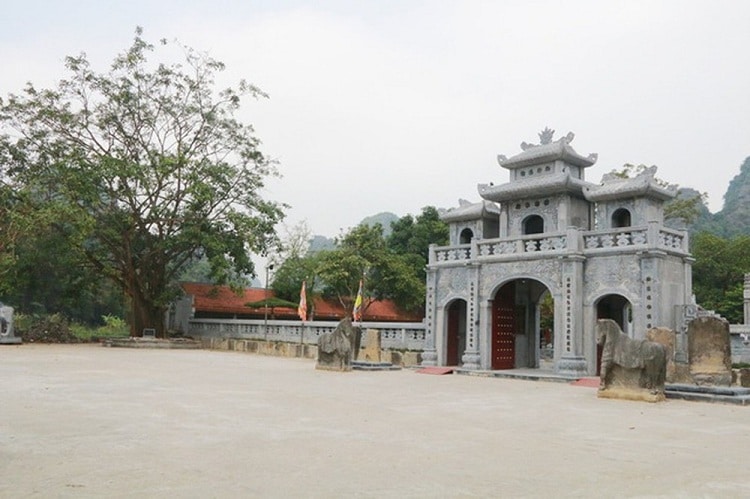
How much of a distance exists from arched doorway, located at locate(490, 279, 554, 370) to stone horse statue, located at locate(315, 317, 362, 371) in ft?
15.0

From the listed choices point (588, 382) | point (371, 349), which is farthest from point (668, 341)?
point (371, 349)

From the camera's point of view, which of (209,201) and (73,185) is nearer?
(73,185)

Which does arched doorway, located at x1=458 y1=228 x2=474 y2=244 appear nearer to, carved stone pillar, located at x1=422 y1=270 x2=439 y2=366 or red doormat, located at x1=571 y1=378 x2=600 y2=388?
carved stone pillar, located at x1=422 y1=270 x2=439 y2=366

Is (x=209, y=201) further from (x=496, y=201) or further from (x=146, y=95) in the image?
(x=496, y=201)

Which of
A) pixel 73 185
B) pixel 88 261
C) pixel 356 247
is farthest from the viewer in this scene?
pixel 356 247

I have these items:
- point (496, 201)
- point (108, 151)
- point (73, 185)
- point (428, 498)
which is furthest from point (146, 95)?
point (428, 498)

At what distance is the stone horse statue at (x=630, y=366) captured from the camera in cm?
1344

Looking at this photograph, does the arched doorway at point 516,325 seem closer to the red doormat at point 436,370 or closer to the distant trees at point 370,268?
the red doormat at point 436,370

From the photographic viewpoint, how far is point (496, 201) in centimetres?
2300

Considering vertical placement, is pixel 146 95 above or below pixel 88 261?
above

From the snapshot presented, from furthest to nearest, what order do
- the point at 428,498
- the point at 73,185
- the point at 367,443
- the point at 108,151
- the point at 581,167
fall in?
1. the point at 108,151
2. the point at 73,185
3. the point at 581,167
4. the point at 367,443
5. the point at 428,498

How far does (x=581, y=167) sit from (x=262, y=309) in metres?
22.5

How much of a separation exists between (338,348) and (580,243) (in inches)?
301

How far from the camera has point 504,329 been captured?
22.4 meters
